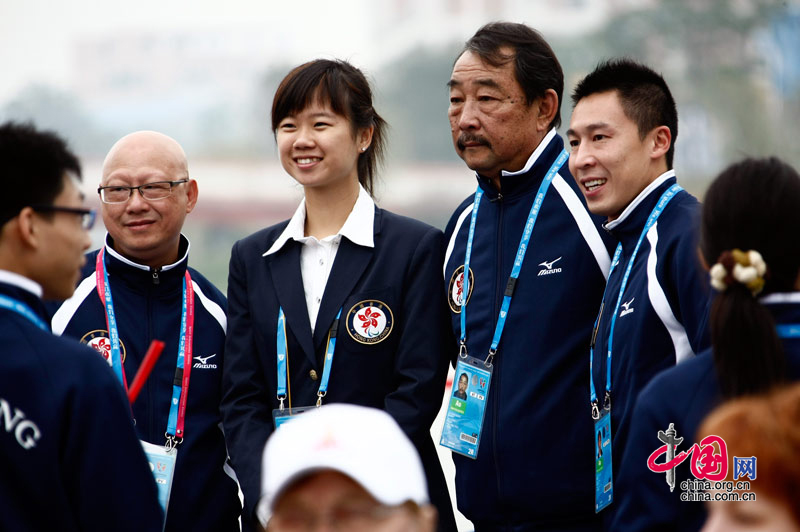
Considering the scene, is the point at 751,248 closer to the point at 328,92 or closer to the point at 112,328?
the point at 328,92

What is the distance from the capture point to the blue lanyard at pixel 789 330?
1.96 meters

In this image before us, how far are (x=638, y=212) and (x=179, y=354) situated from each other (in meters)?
1.45

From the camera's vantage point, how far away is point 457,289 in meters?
3.16

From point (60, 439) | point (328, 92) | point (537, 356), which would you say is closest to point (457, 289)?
point (537, 356)

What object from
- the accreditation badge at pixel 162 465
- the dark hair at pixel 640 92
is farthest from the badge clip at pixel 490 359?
the accreditation badge at pixel 162 465

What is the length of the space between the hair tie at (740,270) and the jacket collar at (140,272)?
6.17 feet

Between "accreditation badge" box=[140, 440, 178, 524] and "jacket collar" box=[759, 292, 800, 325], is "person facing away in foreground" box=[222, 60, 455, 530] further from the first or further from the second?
"jacket collar" box=[759, 292, 800, 325]

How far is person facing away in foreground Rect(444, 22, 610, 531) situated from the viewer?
2.89 meters

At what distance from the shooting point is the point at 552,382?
2.93 meters

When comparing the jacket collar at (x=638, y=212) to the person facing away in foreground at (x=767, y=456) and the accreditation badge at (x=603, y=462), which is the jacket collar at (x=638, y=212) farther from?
the person facing away in foreground at (x=767, y=456)

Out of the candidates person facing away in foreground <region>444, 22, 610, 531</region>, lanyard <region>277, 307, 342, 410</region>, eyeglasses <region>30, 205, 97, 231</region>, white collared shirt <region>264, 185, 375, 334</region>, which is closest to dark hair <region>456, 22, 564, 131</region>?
person facing away in foreground <region>444, 22, 610, 531</region>

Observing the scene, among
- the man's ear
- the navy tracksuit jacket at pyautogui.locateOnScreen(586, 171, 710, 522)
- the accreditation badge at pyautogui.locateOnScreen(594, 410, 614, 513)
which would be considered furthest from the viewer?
the accreditation badge at pyautogui.locateOnScreen(594, 410, 614, 513)

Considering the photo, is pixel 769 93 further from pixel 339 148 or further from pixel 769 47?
pixel 339 148

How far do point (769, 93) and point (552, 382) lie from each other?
1111 inches
